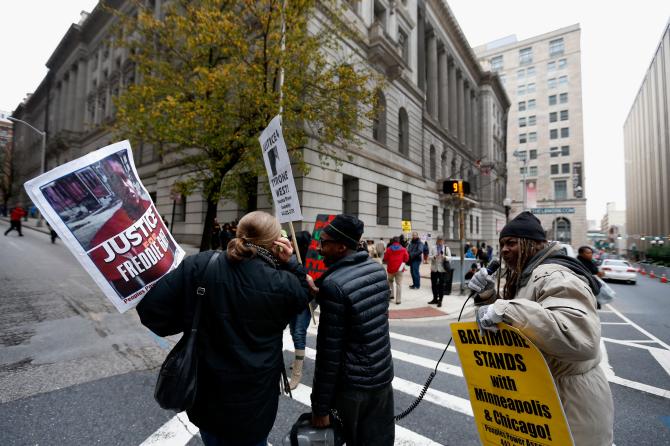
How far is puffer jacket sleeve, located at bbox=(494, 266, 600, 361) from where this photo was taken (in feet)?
5.32

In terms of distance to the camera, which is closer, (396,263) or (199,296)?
(199,296)

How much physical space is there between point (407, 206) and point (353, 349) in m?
24.1

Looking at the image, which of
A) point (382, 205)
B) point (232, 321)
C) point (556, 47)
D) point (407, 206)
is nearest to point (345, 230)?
point (232, 321)

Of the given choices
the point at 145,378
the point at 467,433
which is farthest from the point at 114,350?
the point at 467,433

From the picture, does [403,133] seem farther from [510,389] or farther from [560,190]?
[560,190]

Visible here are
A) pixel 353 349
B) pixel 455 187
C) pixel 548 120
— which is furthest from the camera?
pixel 548 120

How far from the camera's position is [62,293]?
823 centimetres

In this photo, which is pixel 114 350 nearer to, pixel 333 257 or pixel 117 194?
pixel 117 194

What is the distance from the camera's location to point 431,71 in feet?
112

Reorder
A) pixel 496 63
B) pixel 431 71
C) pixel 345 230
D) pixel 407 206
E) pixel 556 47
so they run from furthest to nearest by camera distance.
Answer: pixel 496 63, pixel 556 47, pixel 431 71, pixel 407 206, pixel 345 230

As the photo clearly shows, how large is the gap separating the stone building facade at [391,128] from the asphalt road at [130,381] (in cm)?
917

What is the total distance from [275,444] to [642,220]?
91.4 metres

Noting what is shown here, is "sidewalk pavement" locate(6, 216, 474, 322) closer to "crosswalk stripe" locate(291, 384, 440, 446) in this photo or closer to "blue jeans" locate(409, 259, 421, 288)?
"blue jeans" locate(409, 259, 421, 288)

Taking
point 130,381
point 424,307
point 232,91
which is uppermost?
point 232,91
